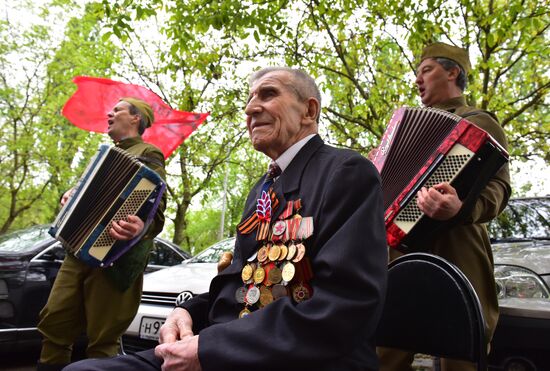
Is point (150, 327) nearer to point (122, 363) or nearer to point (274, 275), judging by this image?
point (122, 363)

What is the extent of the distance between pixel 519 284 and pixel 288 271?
2.36 metres

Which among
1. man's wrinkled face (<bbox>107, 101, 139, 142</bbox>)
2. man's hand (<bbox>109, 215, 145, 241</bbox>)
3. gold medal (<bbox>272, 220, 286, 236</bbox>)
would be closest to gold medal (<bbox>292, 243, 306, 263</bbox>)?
gold medal (<bbox>272, 220, 286, 236</bbox>)

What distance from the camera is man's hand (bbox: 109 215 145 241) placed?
120 inches

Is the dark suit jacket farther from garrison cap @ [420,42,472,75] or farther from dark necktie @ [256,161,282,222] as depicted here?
garrison cap @ [420,42,472,75]

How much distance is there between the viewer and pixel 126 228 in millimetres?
3059

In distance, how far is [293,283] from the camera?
1.55 metres

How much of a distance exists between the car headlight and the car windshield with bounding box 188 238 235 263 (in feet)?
10.6

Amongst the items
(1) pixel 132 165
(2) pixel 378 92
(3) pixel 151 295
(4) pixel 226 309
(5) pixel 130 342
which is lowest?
(5) pixel 130 342

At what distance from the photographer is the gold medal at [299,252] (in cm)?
152

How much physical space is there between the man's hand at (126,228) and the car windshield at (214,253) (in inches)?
105

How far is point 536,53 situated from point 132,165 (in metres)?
6.75

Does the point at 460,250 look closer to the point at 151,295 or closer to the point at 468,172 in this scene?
the point at 468,172

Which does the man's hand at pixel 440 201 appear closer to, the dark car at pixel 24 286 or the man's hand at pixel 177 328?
the man's hand at pixel 177 328

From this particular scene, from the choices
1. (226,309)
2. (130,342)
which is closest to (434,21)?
(130,342)
